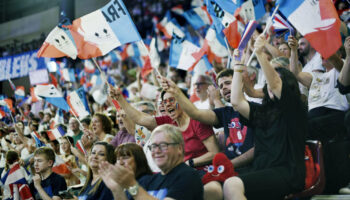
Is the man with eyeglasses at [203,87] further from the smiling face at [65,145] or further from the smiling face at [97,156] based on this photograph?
the smiling face at [65,145]

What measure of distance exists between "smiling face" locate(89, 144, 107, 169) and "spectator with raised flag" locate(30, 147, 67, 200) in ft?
4.49

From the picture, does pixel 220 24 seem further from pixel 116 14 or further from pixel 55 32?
pixel 55 32

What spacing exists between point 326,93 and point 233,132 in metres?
0.91

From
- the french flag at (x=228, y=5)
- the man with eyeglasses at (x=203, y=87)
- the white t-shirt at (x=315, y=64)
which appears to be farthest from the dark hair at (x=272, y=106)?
the french flag at (x=228, y=5)

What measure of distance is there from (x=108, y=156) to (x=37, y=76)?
8.17 m

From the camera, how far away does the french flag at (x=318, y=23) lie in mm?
2885

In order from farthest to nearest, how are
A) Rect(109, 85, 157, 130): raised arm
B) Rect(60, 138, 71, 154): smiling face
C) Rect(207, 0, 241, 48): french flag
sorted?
1. Rect(60, 138, 71, 154): smiling face
2. Rect(207, 0, 241, 48): french flag
3. Rect(109, 85, 157, 130): raised arm

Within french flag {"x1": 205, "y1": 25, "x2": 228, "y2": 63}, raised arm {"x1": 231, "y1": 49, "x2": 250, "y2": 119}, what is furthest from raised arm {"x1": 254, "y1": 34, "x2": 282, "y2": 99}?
french flag {"x1": 205, "y1": 25, "x2": 228, "y2": 63}

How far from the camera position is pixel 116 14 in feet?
12.9

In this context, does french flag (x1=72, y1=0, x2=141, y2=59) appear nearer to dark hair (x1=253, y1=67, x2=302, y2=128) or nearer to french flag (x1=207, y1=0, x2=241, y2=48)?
french flag (x1=207, y1=0, x2=241, y2=48)

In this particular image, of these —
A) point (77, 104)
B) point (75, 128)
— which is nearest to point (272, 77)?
point (77, 104)

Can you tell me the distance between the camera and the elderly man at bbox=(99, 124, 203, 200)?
214 cm

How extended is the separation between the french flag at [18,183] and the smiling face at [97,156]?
93.8 inches

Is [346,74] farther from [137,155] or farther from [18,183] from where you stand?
[18,183]
